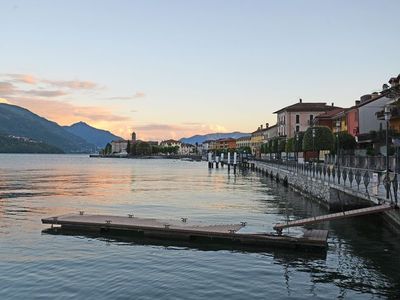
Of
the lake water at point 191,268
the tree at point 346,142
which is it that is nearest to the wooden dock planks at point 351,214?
the lake water at point 191,268

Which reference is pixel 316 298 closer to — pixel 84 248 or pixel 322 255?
pixel 322 255

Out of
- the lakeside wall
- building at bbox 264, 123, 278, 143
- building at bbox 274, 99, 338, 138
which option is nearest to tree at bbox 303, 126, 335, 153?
the lakeside wall

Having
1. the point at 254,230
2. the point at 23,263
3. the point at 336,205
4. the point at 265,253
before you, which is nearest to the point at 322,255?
the point at 265,253

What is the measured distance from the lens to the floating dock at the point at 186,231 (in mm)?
21266

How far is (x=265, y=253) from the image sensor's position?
20703 millimetres

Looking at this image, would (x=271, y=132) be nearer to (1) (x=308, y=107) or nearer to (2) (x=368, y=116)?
(1) (x=308, y=107)

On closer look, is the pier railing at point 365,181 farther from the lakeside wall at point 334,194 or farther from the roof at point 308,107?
the roof at point 308,107

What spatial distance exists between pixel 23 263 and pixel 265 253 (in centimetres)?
969

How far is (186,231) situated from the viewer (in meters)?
23.3

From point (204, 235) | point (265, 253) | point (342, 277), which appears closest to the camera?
point (342, 277)

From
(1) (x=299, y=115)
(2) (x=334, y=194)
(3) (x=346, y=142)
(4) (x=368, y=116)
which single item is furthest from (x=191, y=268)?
(1) (x=299, y=115)

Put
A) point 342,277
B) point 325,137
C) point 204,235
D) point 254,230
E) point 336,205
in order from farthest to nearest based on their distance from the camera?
point 325,137 → point 336,205 → point 254,230 → point 204,235 → point 342,277

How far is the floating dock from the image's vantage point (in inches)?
837

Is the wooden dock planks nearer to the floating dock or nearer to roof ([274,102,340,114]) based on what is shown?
the floating dock
